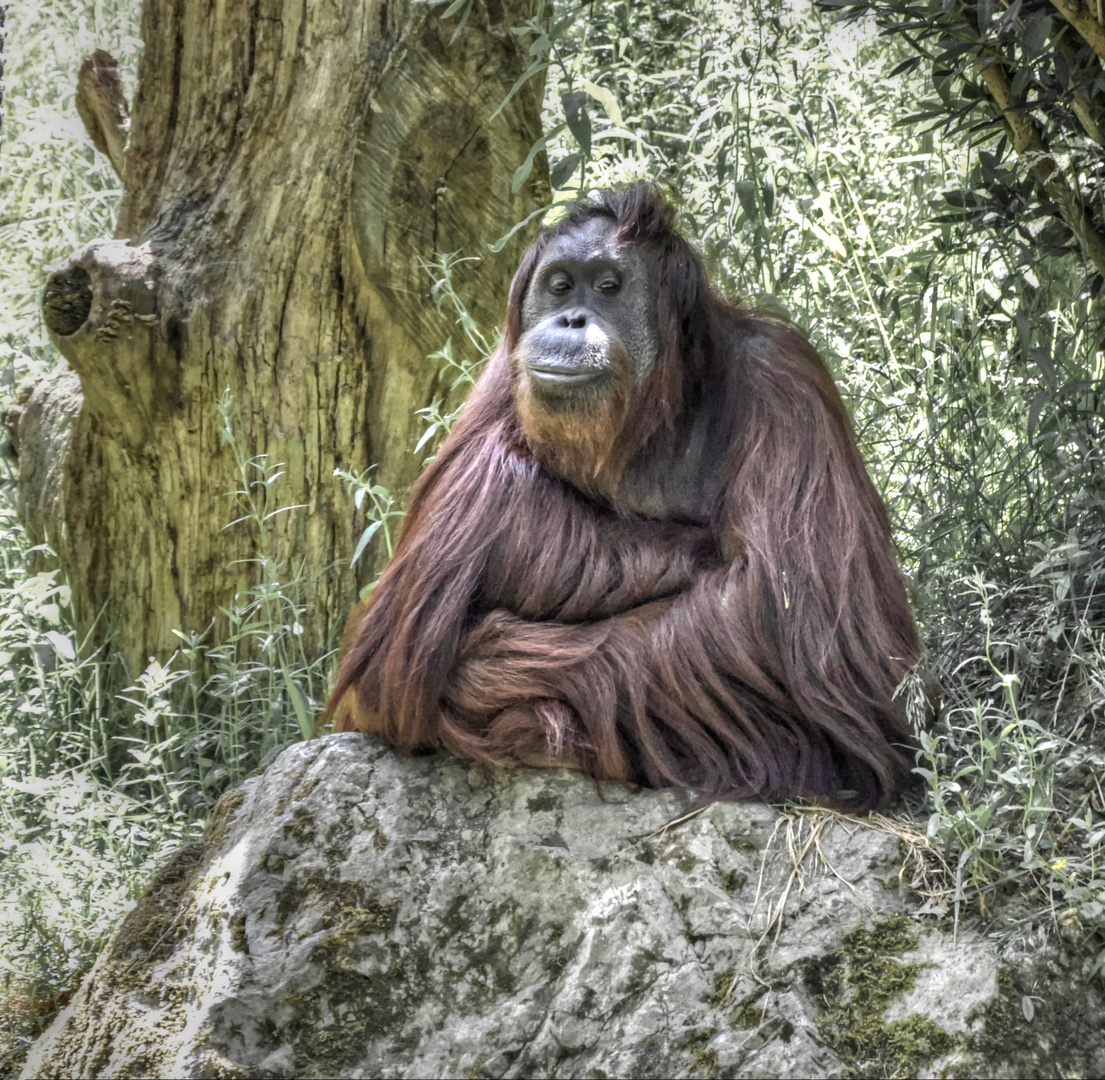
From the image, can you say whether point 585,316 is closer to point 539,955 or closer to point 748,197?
point 748,197

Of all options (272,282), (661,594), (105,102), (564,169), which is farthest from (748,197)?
(105,102)

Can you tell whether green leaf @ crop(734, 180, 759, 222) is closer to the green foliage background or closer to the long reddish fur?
the green foliage background

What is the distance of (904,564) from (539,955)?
1654mm

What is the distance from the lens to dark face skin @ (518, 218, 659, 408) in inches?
98.0

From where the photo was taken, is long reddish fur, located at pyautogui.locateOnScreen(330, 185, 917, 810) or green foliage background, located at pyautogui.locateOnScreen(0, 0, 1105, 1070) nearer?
green foliage background, located at pyautogui.locateOnScreen(0, 0, 1105, 1070)

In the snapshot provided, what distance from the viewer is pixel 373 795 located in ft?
7.50

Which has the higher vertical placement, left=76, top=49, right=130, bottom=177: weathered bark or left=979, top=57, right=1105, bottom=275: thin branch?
left=76, top=49, right=130, bottom=177: weathered bark

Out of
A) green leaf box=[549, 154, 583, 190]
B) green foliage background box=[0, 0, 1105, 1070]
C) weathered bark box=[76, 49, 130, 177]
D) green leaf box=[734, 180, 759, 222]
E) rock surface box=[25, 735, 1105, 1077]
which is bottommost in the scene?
rock surface box=[25, 735, 1105, 1077]

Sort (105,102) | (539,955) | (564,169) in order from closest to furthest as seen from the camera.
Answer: (539,955) < (564,169) < (105,102)

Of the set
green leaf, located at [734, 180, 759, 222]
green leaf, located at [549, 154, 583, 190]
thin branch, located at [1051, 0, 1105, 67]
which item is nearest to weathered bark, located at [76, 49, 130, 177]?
green leaf, located at [549, 154, 583, 190]

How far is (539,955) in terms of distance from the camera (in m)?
2.04

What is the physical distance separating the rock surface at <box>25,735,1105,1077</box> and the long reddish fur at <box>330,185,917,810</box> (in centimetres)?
13

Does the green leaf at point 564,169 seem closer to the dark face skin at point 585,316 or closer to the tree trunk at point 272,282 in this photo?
the dark face skin at point 585,316

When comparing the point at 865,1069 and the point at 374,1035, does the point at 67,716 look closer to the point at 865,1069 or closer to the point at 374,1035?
the point at 374,1035
